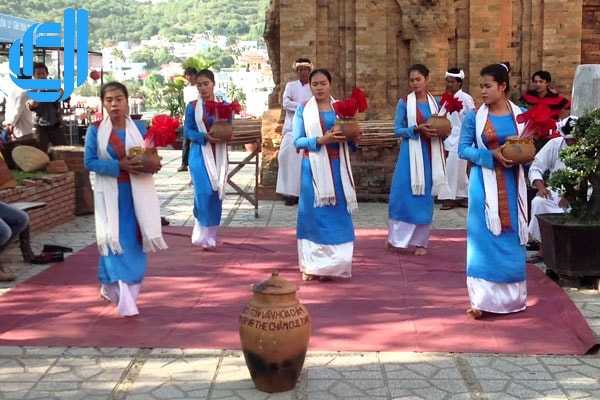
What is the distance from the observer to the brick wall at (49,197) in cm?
902

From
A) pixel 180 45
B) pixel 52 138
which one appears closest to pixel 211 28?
pixel 180 45

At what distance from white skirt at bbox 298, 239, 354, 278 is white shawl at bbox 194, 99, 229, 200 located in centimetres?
166

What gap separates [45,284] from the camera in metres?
7.02

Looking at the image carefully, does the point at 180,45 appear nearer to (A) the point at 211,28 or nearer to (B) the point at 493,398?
(A) the point at 211,28

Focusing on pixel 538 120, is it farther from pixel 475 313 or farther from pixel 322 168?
pixel 322 168

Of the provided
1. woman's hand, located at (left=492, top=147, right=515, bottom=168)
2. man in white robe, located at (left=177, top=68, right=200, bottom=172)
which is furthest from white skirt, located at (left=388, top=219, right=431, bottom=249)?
man in white robe, located at (left=177, top=68, right=200, bottom=172)

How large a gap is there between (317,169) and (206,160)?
177cm

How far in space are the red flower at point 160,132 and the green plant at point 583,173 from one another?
3186mm

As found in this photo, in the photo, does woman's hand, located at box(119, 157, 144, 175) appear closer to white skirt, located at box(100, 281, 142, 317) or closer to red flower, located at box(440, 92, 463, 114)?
white skirt, located at box(100, 281, 142, 317)

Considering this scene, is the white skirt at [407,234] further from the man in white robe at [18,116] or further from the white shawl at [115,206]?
the man in white robe at [18,116]

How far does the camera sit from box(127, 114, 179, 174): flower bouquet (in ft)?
18.8

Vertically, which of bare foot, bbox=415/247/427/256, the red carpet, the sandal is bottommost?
the red carpet

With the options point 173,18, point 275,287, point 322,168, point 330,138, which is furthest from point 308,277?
point 173,18

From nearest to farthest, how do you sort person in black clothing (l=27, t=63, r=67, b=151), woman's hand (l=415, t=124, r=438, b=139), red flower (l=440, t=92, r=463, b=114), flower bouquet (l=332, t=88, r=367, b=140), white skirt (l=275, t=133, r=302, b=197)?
flower bouquet (l=332, t=88, r=367, b=140) → red flower (l=440, t=92, r=463, b=114) → woman's hand (l=415, t=124, r=438, b=139) → white skirt (l=275, t=133, r=302, b=197) → person in black clothing (l=27, t=63, r=67, b=151)
